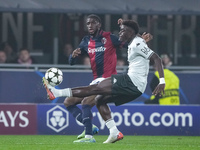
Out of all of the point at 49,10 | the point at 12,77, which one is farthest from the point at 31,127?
the point at 49,10

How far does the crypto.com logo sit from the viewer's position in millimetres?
16156

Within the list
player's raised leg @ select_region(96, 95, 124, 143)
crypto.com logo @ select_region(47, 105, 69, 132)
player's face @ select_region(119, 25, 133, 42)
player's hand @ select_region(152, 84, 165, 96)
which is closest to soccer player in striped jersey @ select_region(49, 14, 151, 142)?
player's raised leg @ select_region(96, 95, 124, 143)

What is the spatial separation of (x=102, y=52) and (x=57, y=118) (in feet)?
10.6

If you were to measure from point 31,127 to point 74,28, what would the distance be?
5086mm

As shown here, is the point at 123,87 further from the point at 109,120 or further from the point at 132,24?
the point at 132,24

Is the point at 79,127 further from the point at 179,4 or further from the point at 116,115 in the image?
the point at 179,4

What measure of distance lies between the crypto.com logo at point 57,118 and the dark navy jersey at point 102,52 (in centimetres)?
293

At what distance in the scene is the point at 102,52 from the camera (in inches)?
524

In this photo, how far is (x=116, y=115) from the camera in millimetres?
16312

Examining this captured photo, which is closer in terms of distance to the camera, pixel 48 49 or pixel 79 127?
pixel 79 127

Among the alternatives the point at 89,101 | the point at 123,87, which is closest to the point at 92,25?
the point at 89,101

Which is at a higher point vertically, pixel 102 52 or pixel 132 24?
pixel 132 24

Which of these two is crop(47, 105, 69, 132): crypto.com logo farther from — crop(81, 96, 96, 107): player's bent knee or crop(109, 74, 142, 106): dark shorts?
crop(109, 74, 142, 106): dark shorts

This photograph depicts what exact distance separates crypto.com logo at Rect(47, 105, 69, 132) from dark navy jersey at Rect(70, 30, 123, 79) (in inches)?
115
